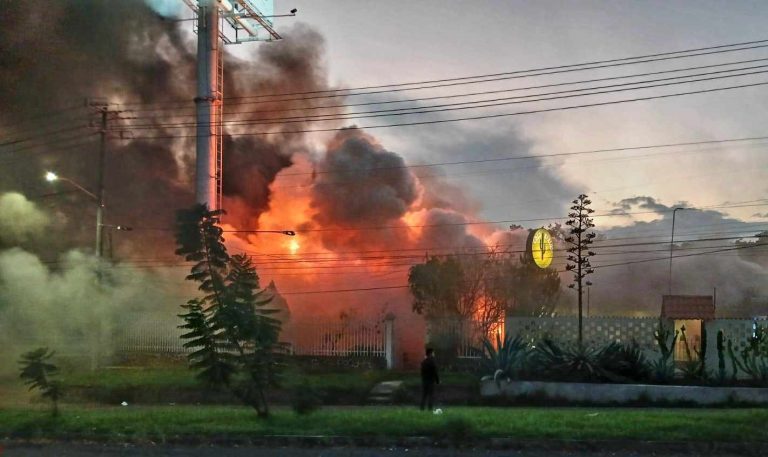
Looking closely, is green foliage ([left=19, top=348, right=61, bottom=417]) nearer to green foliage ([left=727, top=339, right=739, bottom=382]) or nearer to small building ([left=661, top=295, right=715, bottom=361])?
small building ([left=661, top=295, right=715, bottom=361])

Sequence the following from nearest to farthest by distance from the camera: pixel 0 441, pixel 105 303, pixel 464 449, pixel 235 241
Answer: pixel 464 449 → pixel 0 441 → pixel 105 303 → pixel 235 241

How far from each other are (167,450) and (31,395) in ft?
29.2

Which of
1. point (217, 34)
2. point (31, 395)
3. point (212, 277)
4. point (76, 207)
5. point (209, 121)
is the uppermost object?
point (217, 34)

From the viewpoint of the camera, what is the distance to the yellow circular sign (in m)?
22.7

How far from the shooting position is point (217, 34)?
33844mm

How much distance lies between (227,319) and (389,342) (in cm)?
1169

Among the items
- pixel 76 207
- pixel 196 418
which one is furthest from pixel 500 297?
pixel 196 418

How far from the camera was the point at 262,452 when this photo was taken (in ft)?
34.9

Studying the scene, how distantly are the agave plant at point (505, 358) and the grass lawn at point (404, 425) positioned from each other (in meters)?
4.00

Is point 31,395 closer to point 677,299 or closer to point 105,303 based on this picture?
point 105,303

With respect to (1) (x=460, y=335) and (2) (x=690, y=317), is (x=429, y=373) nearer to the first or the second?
(1) (x=460, y=335)

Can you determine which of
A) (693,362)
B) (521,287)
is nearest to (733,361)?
(693,362)

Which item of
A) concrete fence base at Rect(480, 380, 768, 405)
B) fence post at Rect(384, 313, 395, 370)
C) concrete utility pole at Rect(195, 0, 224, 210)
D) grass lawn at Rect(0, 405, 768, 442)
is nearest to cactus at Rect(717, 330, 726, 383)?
concrete fence base at Rect(480, 380, 768, 405)

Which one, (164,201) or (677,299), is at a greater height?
(164,201)
